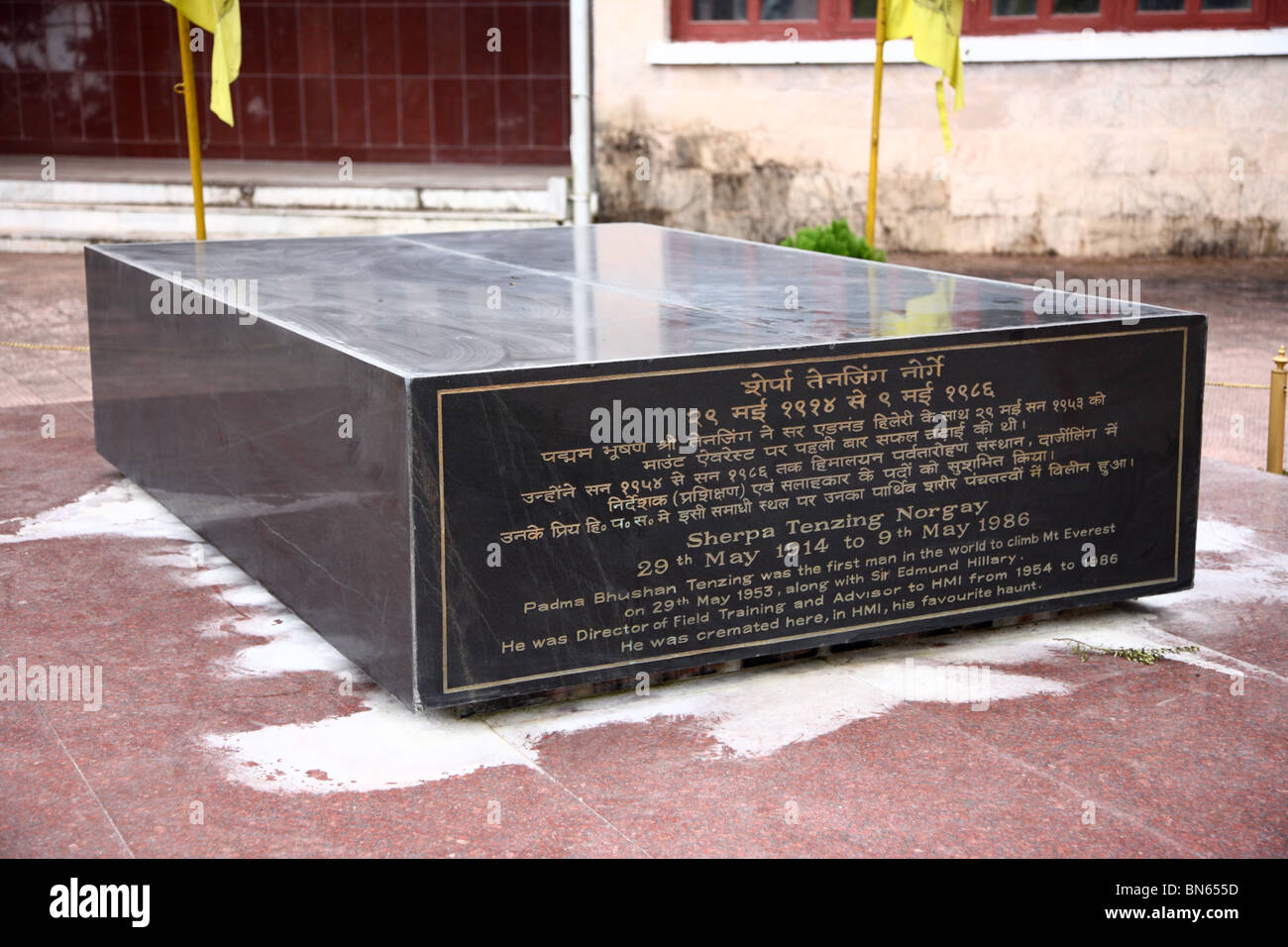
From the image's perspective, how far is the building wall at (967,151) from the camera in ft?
45.1

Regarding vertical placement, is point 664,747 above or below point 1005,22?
below

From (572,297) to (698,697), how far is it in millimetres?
1783

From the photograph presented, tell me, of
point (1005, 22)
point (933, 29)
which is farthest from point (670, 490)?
point (1005, 22)

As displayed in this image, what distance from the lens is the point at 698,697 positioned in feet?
15.8

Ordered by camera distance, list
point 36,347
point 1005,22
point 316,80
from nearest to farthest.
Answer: point 36,347, point 1005,22, point 316,80

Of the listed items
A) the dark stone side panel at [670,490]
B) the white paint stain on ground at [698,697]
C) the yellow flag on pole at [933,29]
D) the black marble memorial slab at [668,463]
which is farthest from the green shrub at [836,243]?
the dark stone side panel at [670,490]

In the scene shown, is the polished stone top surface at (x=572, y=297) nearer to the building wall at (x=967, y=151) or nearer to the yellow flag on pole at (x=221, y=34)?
Answer: the yellow flag on pole at (x=221, y=34)

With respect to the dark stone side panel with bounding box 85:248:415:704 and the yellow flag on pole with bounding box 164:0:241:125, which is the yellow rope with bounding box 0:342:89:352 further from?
the dark stone side panel with bounding box 85:248:415:704

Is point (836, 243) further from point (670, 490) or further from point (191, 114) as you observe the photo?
point (670, 490)

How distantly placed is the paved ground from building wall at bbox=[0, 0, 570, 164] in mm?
11726

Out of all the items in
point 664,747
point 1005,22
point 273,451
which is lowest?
point 664,747

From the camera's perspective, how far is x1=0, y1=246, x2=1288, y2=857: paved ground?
393 centimetres

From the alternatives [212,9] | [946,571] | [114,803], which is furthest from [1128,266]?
[114,803]

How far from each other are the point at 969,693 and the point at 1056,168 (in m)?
10.1
